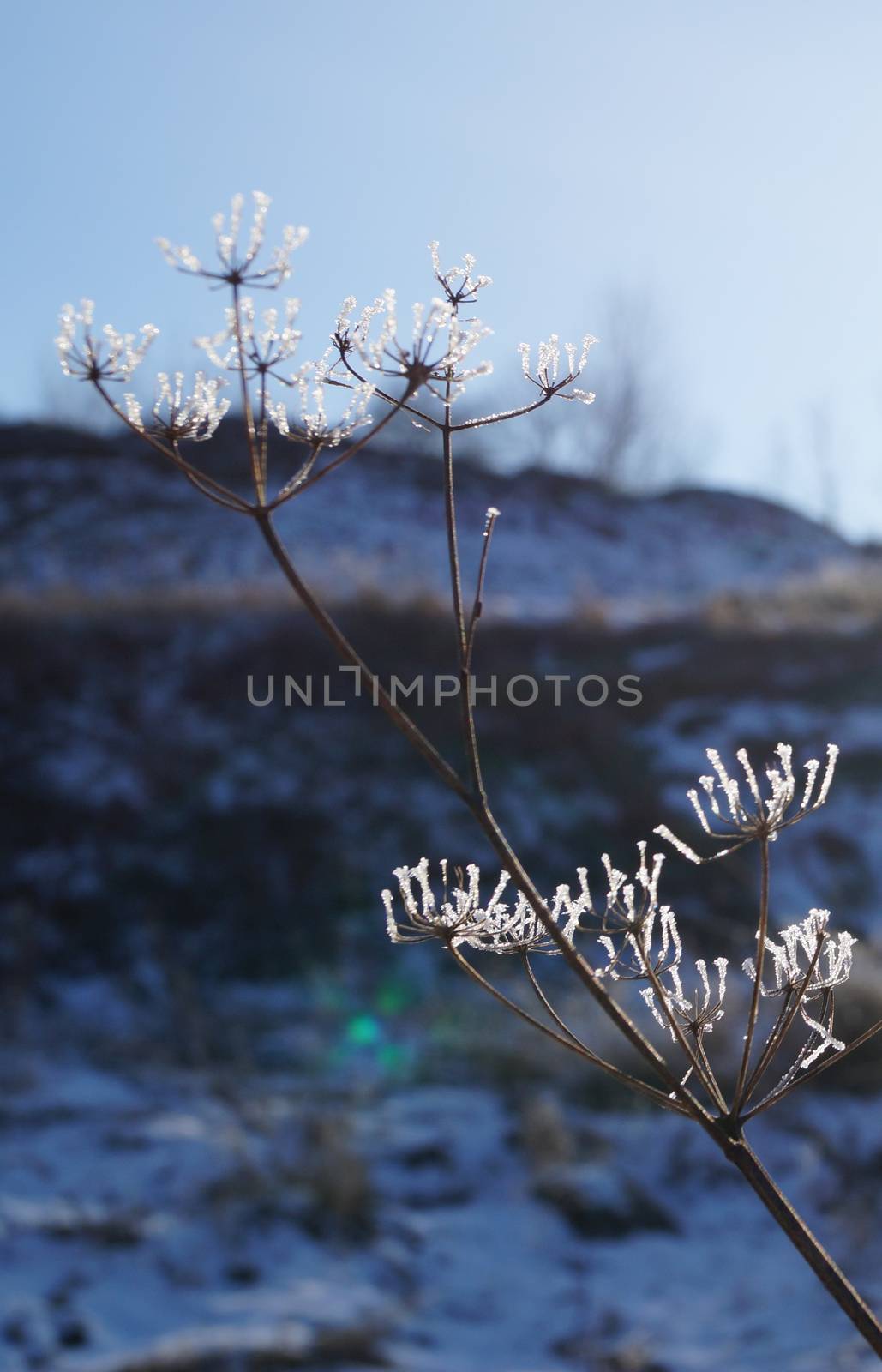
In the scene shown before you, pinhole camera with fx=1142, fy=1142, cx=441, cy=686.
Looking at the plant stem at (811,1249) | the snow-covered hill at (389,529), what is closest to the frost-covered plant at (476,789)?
the plant stem at (811,1249)

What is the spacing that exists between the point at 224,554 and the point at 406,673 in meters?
12.6

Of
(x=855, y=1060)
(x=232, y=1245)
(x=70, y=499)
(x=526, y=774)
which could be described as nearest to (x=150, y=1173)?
(x=232, y=1245)

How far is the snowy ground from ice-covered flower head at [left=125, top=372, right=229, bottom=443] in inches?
132

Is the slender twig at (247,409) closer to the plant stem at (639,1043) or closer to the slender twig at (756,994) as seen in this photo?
the plant stem at (639,1043)

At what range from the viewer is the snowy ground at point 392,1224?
3.62 metres

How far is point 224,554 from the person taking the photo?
2092 centimetres

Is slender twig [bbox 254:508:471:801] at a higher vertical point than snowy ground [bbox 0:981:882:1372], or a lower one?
higher

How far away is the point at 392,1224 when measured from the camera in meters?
4.36

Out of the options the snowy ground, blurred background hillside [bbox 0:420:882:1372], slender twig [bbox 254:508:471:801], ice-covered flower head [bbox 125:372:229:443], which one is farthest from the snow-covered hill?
slender twig [bbox 254:508:471:801]

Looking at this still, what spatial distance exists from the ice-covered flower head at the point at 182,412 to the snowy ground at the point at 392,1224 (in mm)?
3365

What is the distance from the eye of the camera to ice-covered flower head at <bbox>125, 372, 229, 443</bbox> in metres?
0.86

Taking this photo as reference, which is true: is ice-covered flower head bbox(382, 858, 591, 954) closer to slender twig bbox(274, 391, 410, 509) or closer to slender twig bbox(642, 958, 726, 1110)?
slender twig bbox(642, 958, 726, 1110)

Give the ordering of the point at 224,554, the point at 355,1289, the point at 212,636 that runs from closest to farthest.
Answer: the point at 355,1289 → the point at 212,636 → the point at 224,554

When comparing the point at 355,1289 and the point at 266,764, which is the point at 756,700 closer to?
the point at 266,764
